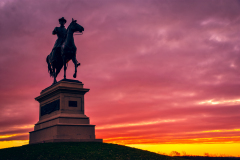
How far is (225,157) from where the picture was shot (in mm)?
23734

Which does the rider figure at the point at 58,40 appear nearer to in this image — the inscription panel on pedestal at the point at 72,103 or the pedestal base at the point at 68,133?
the inscription panel on pedestal at the point at 72,103

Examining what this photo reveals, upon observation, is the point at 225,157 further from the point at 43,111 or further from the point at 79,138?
the point at 43,111

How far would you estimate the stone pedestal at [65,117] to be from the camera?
71.1 feet

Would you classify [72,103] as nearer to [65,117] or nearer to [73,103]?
[73,103]

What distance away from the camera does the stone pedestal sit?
71.1 feet

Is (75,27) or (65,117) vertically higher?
(75,27)

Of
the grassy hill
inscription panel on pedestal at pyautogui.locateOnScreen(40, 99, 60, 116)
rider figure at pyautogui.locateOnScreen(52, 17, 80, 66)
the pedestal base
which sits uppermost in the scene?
rider figure at pyautogui.locateOnScreen(52, 17, 80, 66)

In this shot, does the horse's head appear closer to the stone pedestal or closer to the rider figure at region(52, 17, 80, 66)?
the rider figure at region(52, 17, 80, 66)

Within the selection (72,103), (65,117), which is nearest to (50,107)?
(72,103)

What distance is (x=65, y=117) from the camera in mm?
22000

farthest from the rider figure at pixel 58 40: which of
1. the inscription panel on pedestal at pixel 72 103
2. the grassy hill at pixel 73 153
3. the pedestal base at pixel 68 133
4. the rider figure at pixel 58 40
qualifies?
the grassy hill at pixel 73 153

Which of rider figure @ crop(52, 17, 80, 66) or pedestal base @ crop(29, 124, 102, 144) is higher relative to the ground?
rider figure @ crop(52, 17, 80, 66)

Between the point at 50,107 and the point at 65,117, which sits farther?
the point at 50,107

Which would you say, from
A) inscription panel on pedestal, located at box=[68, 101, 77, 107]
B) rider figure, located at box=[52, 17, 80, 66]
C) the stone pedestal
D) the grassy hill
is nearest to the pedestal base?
the stone pedestal
